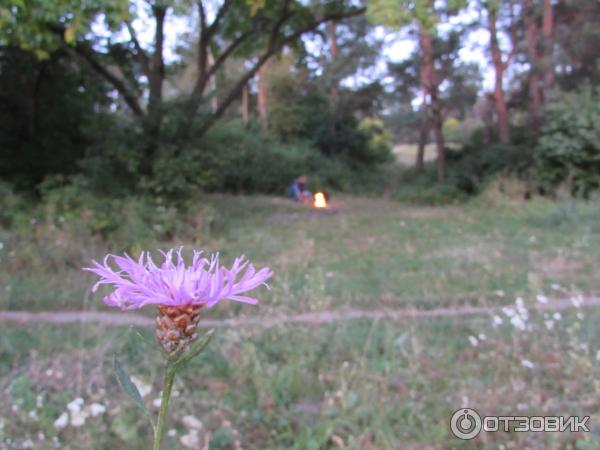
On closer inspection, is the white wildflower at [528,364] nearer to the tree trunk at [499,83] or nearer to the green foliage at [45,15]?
the green foliage at [45,15]

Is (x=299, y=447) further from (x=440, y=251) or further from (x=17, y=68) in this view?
(x=17, y=68)

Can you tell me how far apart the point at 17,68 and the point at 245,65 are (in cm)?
1751

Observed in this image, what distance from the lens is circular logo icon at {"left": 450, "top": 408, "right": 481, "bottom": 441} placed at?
297 cm

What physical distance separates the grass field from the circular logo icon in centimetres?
4

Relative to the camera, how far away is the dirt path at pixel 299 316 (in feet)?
16.2

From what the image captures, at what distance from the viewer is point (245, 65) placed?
30641 mm

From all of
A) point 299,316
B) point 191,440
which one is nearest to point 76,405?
point 191,440

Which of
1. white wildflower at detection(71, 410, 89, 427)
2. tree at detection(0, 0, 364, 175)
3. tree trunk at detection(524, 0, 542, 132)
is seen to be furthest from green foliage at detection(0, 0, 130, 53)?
tree trunk at detection(524, 0, 542, 132)

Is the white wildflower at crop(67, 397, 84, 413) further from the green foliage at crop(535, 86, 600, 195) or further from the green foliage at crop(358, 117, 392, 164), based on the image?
the green foliage at crop(358, 117, 392, 164)

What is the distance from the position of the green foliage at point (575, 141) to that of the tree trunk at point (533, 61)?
202 centimetres

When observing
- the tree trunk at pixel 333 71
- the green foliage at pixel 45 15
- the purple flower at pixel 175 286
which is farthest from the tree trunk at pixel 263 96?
the purple flower at pixel 175 286

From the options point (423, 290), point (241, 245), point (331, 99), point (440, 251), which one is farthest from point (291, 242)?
point (331, 99)

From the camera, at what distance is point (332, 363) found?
13.0ft

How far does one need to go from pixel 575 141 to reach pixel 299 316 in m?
14.0
